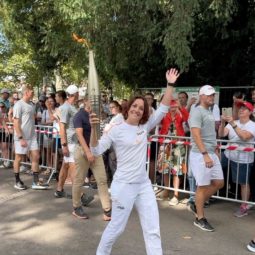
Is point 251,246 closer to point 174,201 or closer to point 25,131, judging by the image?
point 174,201

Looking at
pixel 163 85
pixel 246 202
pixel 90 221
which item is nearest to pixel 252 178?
pixel 246 202

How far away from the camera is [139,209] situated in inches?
172

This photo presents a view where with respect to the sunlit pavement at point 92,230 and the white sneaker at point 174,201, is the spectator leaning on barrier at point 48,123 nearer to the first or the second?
the sunlit pavement at point 92,230

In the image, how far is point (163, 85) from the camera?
1423 centimetres

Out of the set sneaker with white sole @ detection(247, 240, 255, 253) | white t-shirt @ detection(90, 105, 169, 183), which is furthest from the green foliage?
white t-shirt @ detection(90, 105, 169, 183)

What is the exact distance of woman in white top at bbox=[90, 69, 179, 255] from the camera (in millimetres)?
4285

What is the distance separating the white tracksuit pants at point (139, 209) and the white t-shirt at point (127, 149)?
3.4 inches

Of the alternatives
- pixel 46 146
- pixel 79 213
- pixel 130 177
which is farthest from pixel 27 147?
pixel 130 177

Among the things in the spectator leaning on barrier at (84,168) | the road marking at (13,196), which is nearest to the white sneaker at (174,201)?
the spectator leaning on barrier at (84,168)

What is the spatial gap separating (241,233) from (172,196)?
2121 mm

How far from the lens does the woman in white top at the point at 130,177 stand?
14.1 feet

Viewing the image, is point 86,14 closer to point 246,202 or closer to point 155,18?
point 155,18

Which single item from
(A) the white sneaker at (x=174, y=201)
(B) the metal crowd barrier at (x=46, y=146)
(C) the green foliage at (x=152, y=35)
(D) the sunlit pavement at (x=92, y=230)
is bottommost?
(D) the sunlit pavement at (x=92, y=230)

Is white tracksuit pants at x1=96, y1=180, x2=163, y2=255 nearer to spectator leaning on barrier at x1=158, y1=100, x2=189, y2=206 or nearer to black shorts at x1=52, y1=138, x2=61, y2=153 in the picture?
spectator leaning on barrier at x1=158, y1=100, x2=189, y2=206
